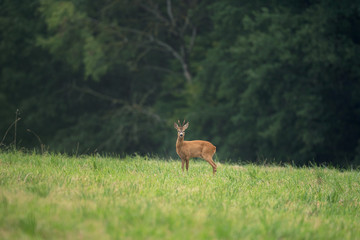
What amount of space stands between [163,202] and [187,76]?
65.9ft

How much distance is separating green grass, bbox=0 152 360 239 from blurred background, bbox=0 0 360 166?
414 inches

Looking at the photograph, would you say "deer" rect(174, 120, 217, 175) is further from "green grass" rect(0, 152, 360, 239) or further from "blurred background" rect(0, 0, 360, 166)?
"blurred background" rect(0, 0, 360, 166)

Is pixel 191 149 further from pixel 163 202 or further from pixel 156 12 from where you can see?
pixel 156 12

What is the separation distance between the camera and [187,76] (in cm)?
2538

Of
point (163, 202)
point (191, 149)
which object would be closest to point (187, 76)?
point (191, 149)

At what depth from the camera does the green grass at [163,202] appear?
14.9ft

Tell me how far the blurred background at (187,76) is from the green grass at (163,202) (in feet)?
34.5

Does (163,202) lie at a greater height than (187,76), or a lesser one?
greater

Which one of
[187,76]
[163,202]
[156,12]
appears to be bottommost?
[187,76]

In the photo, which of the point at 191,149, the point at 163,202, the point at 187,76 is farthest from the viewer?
the point at 187,76

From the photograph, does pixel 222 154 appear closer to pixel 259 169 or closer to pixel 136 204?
pixel 259 169

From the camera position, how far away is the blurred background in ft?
61.4

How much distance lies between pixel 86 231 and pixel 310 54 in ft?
50.8

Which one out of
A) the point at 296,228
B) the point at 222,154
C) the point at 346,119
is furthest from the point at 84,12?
the point at 296,228
